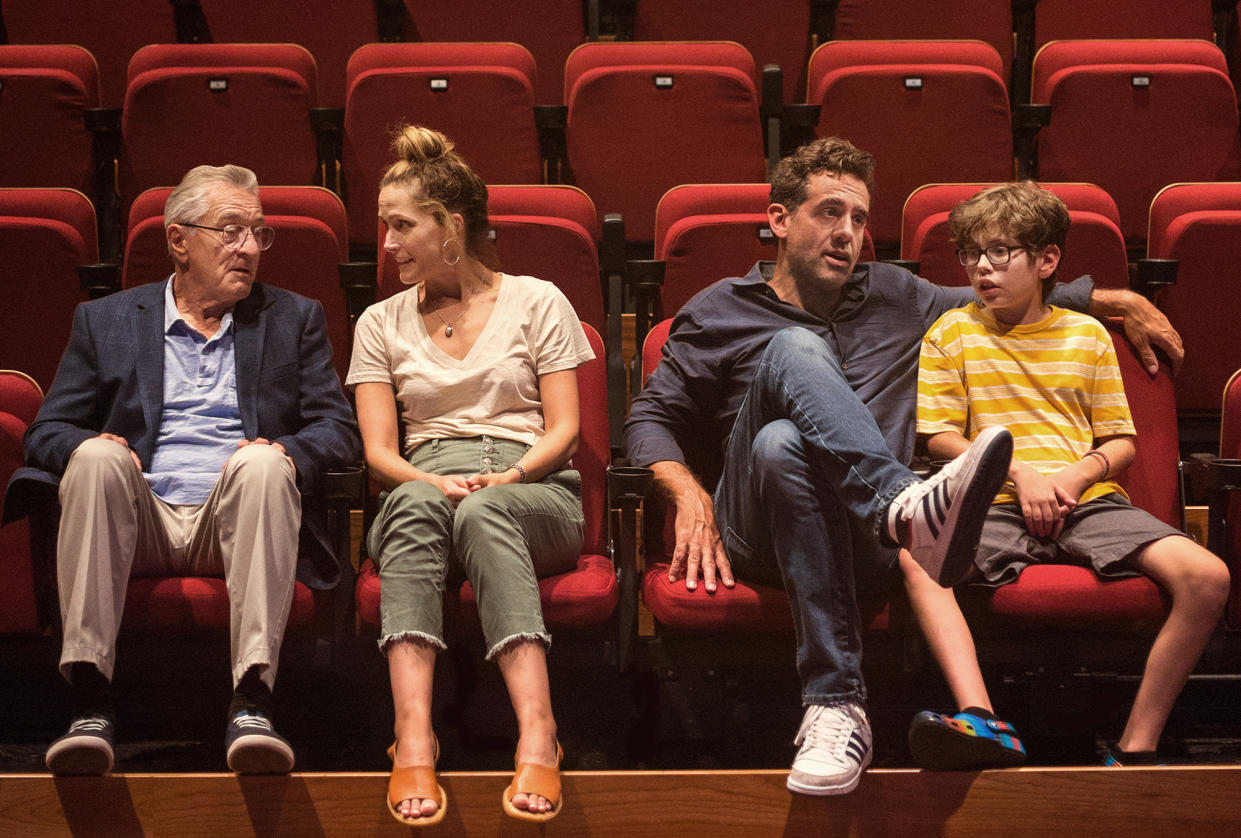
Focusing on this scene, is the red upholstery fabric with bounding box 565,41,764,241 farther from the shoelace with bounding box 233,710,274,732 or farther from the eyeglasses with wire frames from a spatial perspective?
the shoelace with bounding box 233,710,274,732

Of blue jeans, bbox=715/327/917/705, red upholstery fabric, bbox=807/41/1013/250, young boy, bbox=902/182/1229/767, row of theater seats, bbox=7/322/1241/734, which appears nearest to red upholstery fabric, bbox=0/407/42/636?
row of theater seats, bbox=7/322/1241/734

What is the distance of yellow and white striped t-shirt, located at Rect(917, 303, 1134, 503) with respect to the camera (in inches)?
33.3

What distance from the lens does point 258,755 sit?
680mm

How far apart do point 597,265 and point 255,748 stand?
499 millimetres

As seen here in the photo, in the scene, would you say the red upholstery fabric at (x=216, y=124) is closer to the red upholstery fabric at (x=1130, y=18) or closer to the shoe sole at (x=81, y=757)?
the shoe sole at (x=81, y=757)

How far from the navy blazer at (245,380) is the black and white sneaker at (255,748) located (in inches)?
5.6

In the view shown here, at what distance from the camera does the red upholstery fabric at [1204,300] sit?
998 millimetres

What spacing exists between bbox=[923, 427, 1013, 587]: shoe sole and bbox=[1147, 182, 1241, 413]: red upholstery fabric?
1.48 ft

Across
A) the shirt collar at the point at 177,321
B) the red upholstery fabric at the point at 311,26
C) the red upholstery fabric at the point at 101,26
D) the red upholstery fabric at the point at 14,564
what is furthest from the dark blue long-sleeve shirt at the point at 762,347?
the red upholstery fabric at the point at 101,26

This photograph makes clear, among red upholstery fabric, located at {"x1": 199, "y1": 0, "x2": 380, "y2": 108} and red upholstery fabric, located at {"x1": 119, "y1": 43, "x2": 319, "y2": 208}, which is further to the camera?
red upholstery fabric, located at {"x1": 199, "y1": 0, "x2": 380, "y2": 108}

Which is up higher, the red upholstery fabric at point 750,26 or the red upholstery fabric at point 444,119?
the red upholstery fabric at point 750,26

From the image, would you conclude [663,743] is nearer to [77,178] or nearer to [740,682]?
[740,682]

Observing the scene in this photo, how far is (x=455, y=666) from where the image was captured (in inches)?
31.1

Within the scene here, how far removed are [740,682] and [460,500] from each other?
279 millimetres
